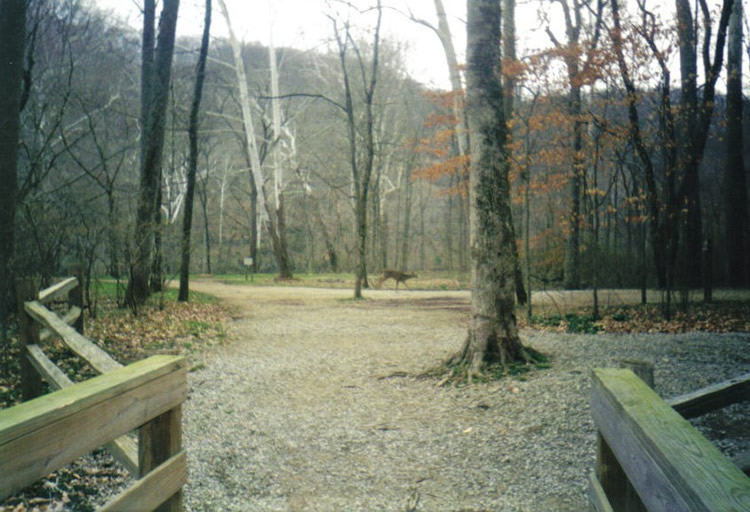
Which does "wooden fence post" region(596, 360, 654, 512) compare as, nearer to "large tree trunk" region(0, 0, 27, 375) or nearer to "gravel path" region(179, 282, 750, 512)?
"gravel path" region(179, 282, 750, 512)

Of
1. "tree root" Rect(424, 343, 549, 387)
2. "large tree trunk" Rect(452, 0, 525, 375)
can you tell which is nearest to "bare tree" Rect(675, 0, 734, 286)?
"tree root" Rect(424, 343, 549, 387)

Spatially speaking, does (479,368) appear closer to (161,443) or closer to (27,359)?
(27,359)

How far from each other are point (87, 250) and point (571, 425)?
342 inches

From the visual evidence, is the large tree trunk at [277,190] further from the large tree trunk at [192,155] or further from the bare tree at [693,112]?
the bare tree at [693,112]

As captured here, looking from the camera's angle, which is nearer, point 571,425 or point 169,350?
point 571,425

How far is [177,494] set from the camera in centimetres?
230

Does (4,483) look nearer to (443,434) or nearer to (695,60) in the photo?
(443,434)

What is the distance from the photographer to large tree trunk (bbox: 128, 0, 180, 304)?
11901mm

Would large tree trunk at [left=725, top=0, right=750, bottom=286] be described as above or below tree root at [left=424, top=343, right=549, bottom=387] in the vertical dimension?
above

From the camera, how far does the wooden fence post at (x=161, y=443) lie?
2.21 meters

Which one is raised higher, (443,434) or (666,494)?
(666,494)

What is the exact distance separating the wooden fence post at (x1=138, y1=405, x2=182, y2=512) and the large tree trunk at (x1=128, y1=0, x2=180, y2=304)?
10203 mm

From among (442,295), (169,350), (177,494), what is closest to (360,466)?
(177,494)

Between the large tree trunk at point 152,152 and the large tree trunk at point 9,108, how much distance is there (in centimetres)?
444
